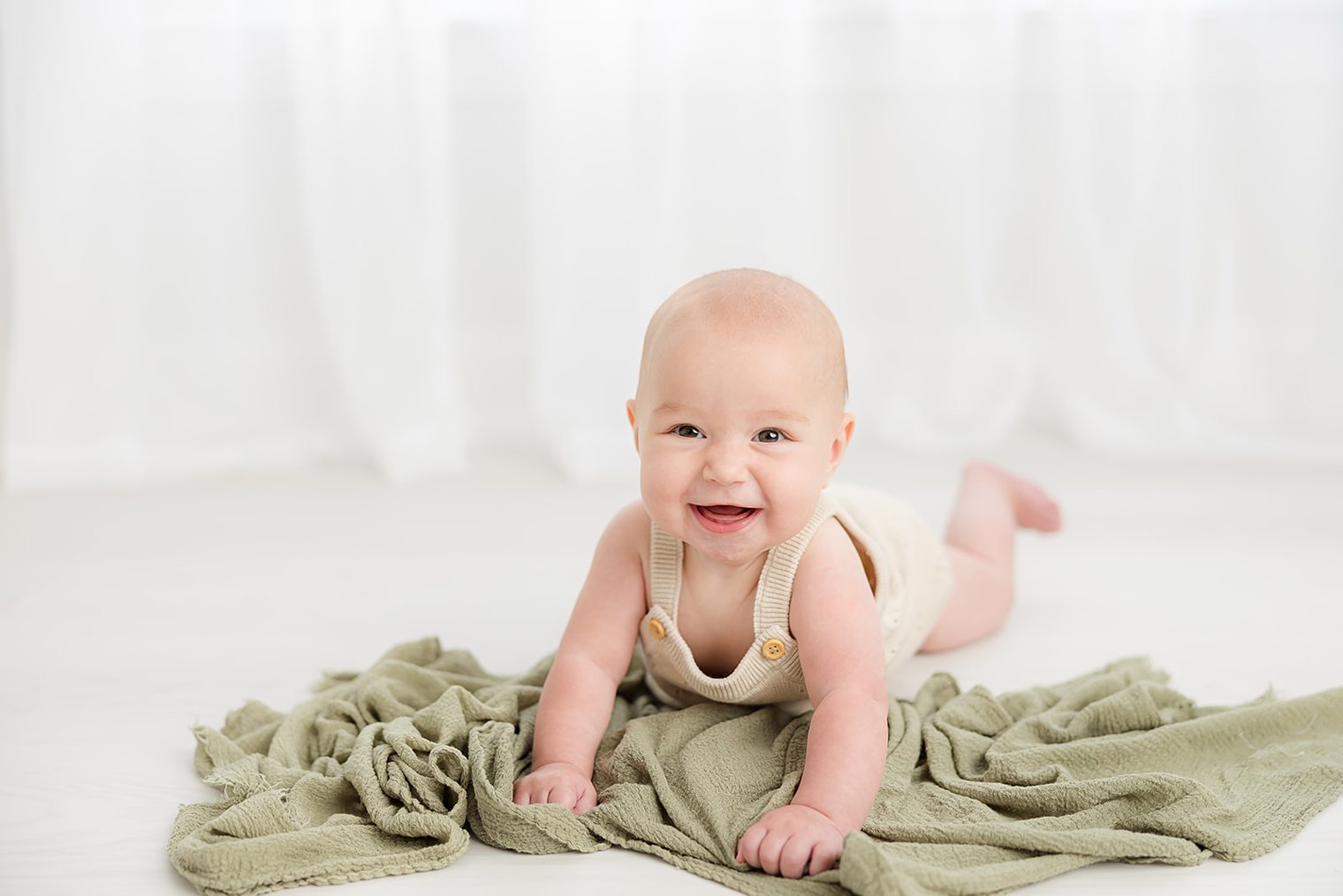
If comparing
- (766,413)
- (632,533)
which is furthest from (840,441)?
(632,533)

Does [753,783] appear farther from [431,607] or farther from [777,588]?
[431,607]

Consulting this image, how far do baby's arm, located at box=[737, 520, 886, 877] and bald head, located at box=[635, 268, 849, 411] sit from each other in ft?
0.57

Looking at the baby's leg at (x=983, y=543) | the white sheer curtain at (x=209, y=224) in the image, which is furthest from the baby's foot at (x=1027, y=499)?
the white sheer curtain at (x=209, y=224)

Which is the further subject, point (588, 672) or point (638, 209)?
point (638, 209)

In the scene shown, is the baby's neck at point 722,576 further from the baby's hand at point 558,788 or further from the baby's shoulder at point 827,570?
the baby's hand at point 558,788

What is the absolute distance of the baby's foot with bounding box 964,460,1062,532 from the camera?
1979 mm

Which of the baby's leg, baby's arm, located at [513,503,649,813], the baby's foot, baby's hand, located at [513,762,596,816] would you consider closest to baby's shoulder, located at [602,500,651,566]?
baby's arm, located at [513,503,649,813]

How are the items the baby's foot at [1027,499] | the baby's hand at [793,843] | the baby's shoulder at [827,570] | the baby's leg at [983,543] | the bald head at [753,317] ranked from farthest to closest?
the baby's foot at [1027,499] < the baby's leg at [983,543] < the baby's shoulder at [827,570] < the bald head at [753,317] < the baby's hand at [793,843]

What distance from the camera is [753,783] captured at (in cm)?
134

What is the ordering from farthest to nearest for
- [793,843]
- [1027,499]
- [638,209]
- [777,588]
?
[638,209] < [1027,499] < [777,588] < [793,843]

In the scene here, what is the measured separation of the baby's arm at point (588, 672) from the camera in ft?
4.36

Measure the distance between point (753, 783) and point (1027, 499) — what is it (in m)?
0.79

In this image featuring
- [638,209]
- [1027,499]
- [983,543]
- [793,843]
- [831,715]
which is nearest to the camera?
[793,843]

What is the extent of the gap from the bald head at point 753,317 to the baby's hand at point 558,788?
1.18 ft
